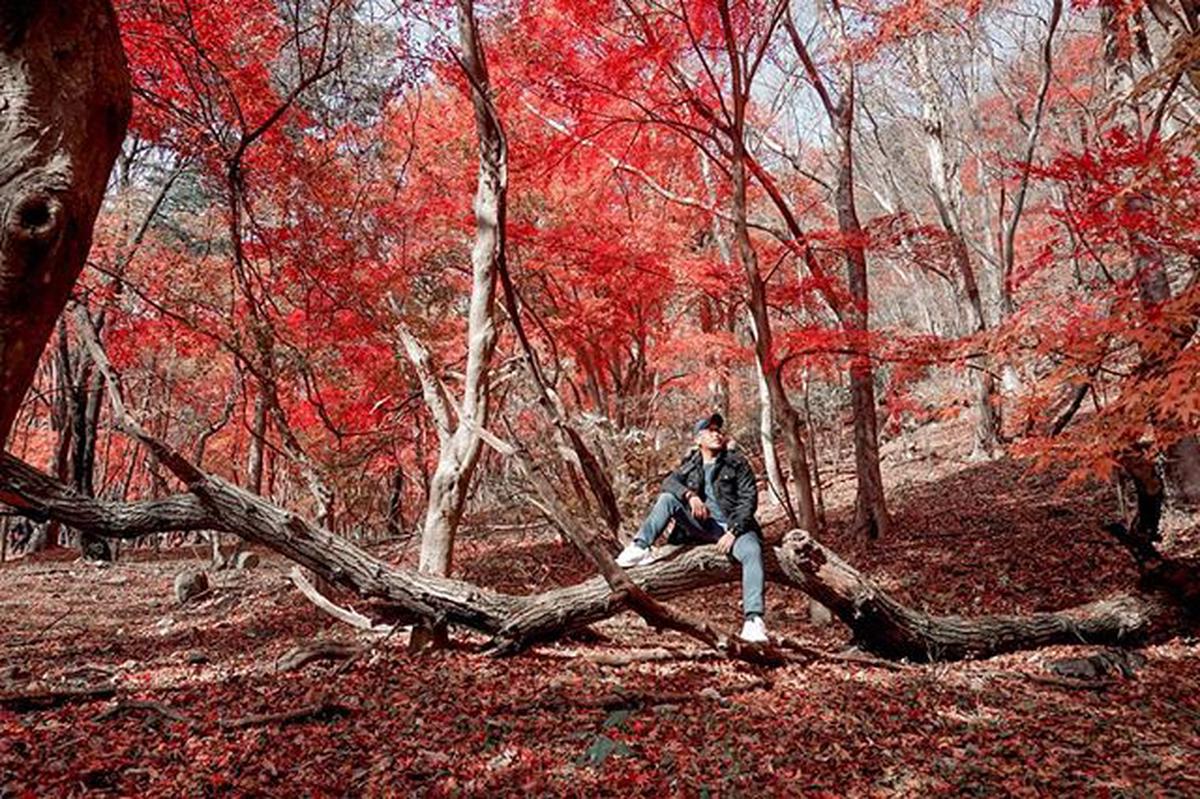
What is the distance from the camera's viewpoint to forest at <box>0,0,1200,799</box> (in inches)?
145

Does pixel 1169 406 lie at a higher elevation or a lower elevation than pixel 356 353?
lower

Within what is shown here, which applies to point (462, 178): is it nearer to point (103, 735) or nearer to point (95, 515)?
point (95, 515)

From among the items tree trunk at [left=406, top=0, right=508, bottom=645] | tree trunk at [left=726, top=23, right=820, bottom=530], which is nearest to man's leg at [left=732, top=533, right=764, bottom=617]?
tree trunk at [left=726, top=23, right=820, bottom=530]

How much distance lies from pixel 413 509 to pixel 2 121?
25725 millimetres

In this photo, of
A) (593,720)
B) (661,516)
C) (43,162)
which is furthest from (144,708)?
(43,162)

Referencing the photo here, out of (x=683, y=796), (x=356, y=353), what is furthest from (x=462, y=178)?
(x=683, y=796)

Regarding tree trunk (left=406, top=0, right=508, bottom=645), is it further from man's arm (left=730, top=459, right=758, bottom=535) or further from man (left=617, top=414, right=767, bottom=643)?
man's arm (left=730, top=459, right=758, bottom=535)

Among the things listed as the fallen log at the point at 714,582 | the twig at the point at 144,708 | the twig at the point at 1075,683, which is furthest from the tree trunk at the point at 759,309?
the twig at the point at 144,708

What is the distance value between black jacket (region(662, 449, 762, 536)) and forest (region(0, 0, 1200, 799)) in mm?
30

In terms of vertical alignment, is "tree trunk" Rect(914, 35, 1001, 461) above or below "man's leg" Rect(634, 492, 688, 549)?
above

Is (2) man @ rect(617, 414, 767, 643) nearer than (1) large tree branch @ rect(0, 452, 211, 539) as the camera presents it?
No

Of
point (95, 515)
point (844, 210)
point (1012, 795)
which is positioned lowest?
point (1012, 795)

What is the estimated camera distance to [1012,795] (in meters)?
3.34

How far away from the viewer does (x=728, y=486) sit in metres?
5.70
